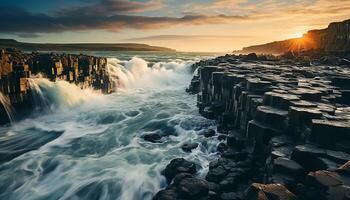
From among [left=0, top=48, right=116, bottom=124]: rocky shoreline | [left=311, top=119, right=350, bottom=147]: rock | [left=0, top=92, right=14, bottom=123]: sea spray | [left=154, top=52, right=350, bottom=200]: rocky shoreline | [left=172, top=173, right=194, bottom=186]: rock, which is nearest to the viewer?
[left=154, top=52, right=350, bottom=200]: rocky shoreline

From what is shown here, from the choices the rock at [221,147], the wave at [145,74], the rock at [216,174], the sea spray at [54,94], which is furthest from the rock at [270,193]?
the wave at [145,74]

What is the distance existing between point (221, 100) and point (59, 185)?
916cm

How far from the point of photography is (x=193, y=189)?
Result: 6562mm

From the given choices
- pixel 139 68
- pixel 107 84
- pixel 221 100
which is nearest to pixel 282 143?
pixel 221 100

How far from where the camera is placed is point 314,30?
3501 inches

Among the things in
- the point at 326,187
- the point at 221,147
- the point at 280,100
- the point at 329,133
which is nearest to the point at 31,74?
→ the point at 221,147

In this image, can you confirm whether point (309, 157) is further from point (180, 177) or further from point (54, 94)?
point (54, 94)

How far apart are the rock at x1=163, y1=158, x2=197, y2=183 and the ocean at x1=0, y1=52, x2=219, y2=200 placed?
0.82 ft

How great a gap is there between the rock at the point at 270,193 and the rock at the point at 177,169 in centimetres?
358

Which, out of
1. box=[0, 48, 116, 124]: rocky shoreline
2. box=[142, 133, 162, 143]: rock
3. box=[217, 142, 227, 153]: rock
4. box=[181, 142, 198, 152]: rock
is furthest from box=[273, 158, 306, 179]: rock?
box=[0, 48, 116, 124]: rocky shoreline

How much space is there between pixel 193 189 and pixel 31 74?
1534cm

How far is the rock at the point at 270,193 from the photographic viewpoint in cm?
416

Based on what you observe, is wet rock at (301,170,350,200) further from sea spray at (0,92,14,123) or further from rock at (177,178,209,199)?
sea spray at (0,92,14,123)

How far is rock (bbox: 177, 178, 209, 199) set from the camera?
254 inches
